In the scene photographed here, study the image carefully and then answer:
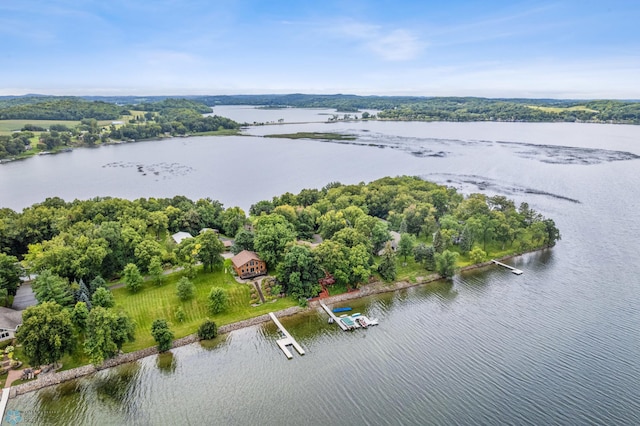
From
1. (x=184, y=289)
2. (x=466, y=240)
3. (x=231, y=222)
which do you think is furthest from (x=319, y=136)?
(x=184, y=289)

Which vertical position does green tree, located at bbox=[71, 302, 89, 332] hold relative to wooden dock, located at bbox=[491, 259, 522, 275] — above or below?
above

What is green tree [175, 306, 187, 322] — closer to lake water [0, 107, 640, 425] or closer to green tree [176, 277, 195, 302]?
green tree [176, 277, 195, 302]

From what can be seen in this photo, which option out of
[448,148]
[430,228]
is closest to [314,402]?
[430,228]

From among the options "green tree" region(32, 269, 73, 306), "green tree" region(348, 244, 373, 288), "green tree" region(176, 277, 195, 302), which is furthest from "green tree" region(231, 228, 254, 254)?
"green tree" region(32, 269, 73, 306)

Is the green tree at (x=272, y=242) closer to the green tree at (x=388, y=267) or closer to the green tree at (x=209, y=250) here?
the green tree at (x=209, y=250)

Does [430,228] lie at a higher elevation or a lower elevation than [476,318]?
higher

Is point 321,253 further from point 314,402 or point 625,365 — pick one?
point 625,365

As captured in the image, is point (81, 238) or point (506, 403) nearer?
point (506, 403)
